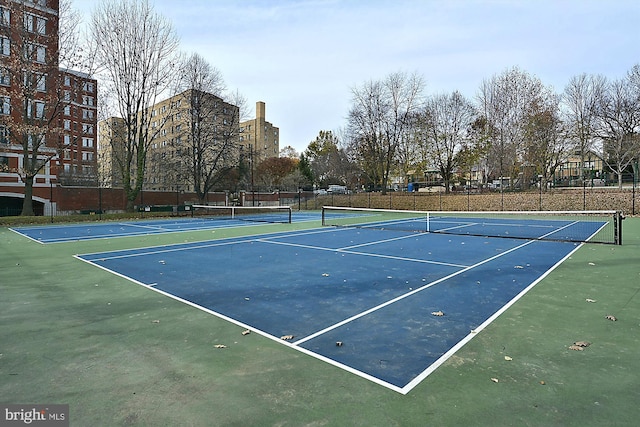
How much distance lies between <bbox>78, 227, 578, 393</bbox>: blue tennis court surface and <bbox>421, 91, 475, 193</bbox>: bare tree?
31.4 m

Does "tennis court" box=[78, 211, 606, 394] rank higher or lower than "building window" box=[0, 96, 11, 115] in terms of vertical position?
lower

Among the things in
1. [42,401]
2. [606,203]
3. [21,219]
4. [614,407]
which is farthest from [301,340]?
[606,203]

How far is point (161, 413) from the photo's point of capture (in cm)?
283

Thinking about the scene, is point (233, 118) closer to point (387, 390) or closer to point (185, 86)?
point (185, 86)

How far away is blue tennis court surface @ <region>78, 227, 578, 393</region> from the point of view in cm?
411

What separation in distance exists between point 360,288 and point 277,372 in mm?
3368

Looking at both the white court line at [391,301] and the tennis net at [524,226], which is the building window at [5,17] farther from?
the white court line at [391,301]

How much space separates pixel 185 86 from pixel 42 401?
3529 cm

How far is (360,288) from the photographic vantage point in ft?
22.0

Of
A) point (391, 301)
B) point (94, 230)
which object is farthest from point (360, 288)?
point (94, 230)

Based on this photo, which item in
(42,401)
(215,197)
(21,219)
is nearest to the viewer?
(42,401)

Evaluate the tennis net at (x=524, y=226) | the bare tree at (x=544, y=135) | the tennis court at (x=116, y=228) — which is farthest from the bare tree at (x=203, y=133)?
the bare tree at (x=544, y=135)

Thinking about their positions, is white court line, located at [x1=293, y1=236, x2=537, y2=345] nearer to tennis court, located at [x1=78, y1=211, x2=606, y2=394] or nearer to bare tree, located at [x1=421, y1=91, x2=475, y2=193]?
tennis court, located at [x1=78, y1=211, x2=606, y2=394]

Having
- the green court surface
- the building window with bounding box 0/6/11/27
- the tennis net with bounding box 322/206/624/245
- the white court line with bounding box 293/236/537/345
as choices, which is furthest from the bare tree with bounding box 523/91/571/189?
the building window with bounding box 0/6/11/27
